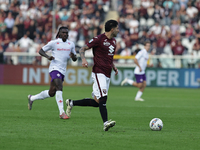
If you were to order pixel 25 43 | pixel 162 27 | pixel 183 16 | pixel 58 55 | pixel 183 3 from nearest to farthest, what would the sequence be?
pixel 58 55, pixel 25 43, pixel 162 27, pixel 183 16, pixel 183 3

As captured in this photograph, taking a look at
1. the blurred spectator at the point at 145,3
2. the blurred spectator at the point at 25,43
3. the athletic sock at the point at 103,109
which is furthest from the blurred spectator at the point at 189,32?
the athletic sock at the point at 103,109

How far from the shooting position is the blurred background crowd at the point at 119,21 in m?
27.5

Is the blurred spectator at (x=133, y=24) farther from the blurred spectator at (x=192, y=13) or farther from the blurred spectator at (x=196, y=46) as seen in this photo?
the blurred spectator at (x=196, y=46)

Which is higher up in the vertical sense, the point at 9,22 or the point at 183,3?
the point at 183,3

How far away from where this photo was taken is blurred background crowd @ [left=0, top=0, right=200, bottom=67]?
27469mm

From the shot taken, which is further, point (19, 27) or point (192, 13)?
point (19, 27)

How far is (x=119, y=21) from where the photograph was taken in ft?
96.1

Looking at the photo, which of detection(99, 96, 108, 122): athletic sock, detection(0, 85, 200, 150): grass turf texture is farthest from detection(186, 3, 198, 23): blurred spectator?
detection(99, 96, 108, 122): athletic sock

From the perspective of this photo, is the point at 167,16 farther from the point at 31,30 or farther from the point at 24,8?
the point at 24,8

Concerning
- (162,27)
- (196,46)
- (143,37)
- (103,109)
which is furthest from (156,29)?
(103,109)

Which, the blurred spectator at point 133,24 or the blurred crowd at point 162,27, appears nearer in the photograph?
the blurred crowd at point 162,27

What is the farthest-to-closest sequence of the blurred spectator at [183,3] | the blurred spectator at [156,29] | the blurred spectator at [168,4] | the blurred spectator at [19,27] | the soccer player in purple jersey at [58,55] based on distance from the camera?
the blurred spectator at [183,3]
the blurred spectator at [168,4]
the blurred spectator at [19,27]
the blurred spectator at [156,29]
the soccer player in purple jersey at [58,55]

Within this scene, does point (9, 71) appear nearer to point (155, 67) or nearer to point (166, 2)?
point (155, 67)

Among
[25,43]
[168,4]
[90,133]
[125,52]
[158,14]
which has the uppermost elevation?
[168,4]
